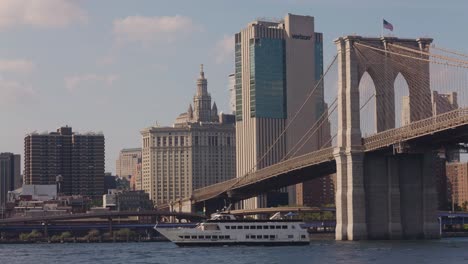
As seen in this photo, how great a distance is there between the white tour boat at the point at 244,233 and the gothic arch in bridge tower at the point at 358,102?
20.6 ft

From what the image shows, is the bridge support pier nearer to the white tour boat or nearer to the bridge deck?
the bridge deck

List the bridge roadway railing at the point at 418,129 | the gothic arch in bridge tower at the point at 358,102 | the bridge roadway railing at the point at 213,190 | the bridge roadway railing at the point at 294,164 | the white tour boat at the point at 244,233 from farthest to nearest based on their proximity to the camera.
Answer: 1. the bridge roadway railing at the point at 213,190
2. the bridge roadway railing at the point at 294,164
3. the gothic arch in bridge tower at the point at 358,102
4. the white tour boat at the point at 244,233
5. the bridge roadway railing at the point at 418,129

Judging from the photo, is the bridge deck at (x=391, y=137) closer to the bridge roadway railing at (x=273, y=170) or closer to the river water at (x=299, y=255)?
the bridge roadway railing at (x=273, y=170)

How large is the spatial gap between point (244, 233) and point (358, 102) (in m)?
16.2

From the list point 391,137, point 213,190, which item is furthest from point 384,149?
point 213,190

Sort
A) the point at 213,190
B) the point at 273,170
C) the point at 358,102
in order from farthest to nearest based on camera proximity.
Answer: the point at 213,190, the point at 273,170, the point at 358,102

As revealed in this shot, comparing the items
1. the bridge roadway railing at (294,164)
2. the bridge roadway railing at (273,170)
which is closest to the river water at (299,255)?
the bridge roadway railing at (294,164)

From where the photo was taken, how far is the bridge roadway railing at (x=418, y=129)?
8469 cm

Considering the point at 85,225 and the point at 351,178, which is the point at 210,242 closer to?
the point at 351,178

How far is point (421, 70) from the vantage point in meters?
102

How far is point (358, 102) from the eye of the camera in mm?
100125

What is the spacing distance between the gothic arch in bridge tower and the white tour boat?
20.6 ft

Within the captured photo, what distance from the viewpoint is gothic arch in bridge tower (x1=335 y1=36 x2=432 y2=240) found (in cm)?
9894

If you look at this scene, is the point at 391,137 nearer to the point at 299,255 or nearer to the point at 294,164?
the point at 299,255
